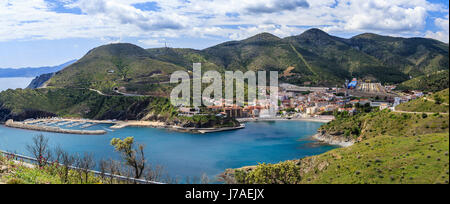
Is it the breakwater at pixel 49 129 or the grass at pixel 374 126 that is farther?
the breakwater at pixel 49 129

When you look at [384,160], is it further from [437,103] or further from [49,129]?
[49,129]

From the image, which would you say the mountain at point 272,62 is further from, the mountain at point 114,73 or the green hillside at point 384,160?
the green hillside at point 384,160

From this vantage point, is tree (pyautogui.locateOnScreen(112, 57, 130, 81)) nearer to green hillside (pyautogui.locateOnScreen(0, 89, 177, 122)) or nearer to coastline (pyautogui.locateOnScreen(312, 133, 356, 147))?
green hillside (pyautogui.locateOnScreen(0, 89, 177, 122))

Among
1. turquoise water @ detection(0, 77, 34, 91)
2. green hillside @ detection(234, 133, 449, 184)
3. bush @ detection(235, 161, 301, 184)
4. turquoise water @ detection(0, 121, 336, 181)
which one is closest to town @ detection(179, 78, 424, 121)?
turquoise water @ detection(0, 121, 336, 181)

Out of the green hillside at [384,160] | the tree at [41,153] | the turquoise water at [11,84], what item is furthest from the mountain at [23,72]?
the green hillside at [384,160]

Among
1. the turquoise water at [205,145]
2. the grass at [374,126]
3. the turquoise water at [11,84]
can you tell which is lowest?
the turquoise water at [205,145]

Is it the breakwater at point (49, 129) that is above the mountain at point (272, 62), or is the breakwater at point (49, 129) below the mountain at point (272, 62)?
below
